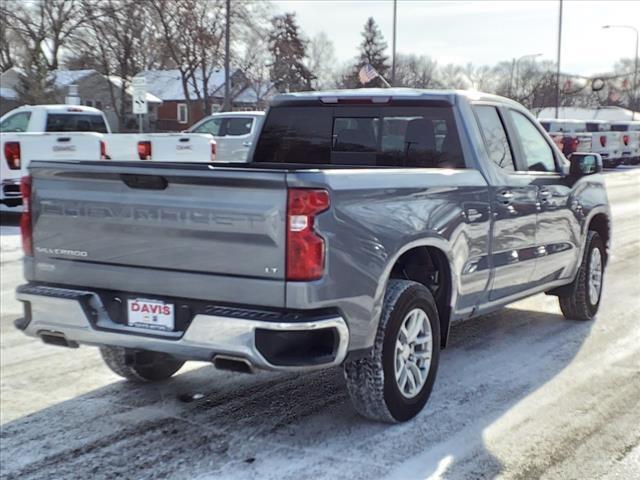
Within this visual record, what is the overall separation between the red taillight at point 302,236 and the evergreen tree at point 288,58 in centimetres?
4328

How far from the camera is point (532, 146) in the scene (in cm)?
637

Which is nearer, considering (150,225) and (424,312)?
(150,225)

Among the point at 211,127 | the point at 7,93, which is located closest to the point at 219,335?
the point at 211,127

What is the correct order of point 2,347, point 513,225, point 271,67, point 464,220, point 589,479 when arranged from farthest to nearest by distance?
point 271,67, point 2,347, point 513,225, point 464,220, point 589,479

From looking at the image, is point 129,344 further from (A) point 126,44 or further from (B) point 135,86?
(A) point 126,44

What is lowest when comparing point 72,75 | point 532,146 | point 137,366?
point 137,366

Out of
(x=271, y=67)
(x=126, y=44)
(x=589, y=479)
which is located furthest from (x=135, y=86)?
(x=271, y=67)

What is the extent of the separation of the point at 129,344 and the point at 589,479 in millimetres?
2434

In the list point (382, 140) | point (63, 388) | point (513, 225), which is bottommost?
point (63, 388)

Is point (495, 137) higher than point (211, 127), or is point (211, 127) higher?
point (211, 127)

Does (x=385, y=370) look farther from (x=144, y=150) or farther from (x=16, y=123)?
(x=16, y=123)

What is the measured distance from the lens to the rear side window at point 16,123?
16141mm

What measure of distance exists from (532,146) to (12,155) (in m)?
9.58

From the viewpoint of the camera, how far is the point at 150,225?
4.15m
